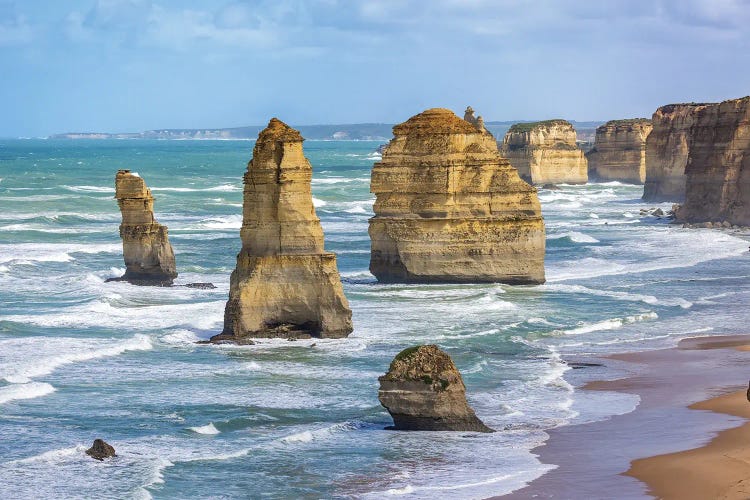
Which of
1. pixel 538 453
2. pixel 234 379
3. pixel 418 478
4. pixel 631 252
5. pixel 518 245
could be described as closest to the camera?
pixel 418 478

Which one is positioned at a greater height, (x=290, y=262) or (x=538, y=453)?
(x=290, y=262)

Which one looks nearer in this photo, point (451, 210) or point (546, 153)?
point (451, 210)

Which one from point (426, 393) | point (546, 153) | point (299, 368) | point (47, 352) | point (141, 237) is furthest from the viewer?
point (546, 153)

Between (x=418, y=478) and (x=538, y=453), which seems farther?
(x=538, y=453)

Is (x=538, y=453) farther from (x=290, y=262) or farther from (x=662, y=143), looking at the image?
(x=662, y=143)

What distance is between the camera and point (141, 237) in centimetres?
→ 3972

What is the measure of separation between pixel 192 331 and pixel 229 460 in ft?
38.8

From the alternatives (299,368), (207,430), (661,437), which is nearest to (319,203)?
(299,368)

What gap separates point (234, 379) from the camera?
2691cm

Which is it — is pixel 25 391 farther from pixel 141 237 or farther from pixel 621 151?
pixel 621 151

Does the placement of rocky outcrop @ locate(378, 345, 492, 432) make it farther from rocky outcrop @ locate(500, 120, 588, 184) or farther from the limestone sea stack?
rocky outcrop @ locate(500, 120, 588, 184)

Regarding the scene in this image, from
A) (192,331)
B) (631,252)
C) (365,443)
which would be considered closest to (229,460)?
(365,443)

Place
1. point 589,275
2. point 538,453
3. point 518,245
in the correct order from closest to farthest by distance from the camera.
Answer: point 538,453
point 518,245
point 589,275

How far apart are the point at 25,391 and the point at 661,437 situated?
471 inches
